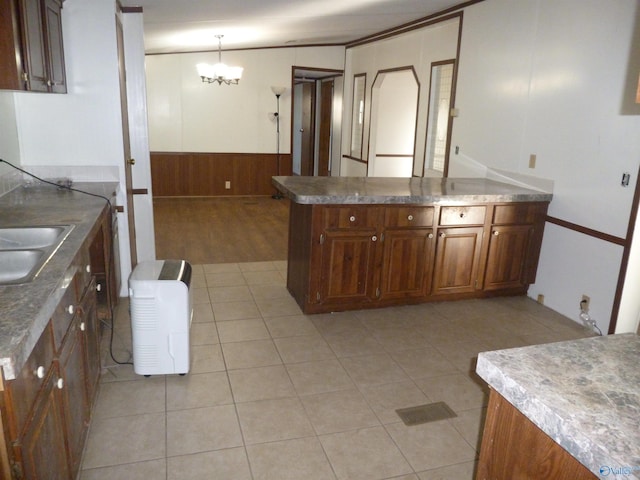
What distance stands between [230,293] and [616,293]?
2.87 metres

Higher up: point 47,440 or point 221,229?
point 47,440

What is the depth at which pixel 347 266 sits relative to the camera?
3660 millimetres

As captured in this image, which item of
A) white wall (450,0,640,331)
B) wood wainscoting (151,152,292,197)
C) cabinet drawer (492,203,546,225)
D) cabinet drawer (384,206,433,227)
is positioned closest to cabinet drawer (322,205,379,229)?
cabinet drawer (384,206,433,227)

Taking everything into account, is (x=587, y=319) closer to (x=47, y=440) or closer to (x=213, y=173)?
(x=47, y=440)

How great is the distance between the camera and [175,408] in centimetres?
254

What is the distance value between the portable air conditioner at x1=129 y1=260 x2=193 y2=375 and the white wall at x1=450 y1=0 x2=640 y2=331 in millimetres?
2837

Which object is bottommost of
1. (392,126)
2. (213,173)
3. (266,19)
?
(213,173)

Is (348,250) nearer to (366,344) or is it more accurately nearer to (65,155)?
(366,344)

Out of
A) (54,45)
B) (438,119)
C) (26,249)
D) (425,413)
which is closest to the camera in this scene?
(26,249)

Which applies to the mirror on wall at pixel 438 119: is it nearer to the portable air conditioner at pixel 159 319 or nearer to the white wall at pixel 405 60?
the white wall at pixel 405 60

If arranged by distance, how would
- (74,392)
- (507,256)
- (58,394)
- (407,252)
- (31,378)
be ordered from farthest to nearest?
1. (507,256)
2. (407,252)
3. (74,392)
4. (58,394)
5. (31,378)

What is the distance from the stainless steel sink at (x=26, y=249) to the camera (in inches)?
74.5

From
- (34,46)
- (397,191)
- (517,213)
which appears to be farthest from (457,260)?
(34,46)

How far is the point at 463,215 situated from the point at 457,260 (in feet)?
1.22
